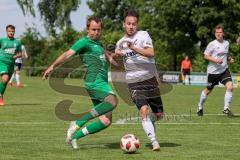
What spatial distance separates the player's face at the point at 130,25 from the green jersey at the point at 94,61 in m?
0.54

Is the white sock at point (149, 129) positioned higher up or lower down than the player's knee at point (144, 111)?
lower down

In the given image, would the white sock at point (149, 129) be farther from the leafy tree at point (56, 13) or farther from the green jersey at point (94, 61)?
the leafy tree at point (56, 13)

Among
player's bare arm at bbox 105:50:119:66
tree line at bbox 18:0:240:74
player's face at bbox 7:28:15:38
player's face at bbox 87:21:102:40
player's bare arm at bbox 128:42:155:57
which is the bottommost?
tree line at bbox 18:0:240:74

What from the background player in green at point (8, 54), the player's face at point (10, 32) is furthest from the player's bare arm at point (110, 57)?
the player's face at point (10, 32)

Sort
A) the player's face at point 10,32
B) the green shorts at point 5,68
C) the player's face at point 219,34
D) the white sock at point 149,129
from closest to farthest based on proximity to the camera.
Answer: the white sock at point 149,129 → the player's face at point 219,34 → the green shorts at point 5,68 → the player's face at point 10,32

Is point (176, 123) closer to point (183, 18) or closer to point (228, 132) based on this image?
point (228, 132)

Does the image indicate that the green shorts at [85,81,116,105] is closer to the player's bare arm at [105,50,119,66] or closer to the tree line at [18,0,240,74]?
A: the player's bare arm at [105,50,119,66]

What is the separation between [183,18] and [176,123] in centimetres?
4951

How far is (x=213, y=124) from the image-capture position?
45.9 ft

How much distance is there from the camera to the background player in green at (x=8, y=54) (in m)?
18.2

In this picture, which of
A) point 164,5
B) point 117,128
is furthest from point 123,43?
point 164,5

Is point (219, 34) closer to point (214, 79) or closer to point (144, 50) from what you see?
point (214, 79)

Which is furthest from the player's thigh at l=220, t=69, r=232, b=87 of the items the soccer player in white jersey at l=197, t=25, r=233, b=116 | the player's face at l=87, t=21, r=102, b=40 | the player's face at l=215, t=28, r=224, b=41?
the player's face at l=87, t=21, r=102, b=40

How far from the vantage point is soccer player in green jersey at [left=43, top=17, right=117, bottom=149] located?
9828mm
